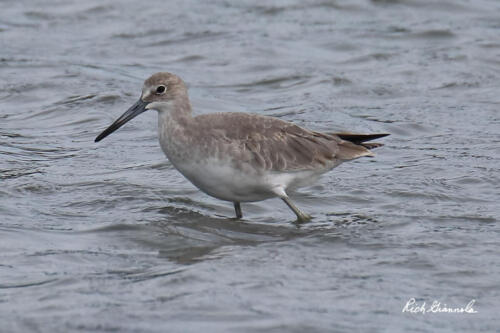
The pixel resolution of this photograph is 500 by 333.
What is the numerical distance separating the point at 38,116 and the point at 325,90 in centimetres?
407

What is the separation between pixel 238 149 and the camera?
30.2 feet

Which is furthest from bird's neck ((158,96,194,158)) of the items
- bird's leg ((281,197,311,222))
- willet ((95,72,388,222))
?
bird's leg ((281,197,311,222))

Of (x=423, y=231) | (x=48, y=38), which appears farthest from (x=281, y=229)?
(x=48, y=38)

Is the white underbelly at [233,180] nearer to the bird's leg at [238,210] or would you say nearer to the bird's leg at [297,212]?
the bird's leg at [297,212]

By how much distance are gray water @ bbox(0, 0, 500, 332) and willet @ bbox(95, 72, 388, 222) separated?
1.38 feet

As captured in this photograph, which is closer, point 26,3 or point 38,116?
point 38,116

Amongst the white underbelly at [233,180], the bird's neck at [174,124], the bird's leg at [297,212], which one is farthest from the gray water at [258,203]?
the bird's neck at [174,124]

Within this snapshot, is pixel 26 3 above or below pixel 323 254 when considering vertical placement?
above

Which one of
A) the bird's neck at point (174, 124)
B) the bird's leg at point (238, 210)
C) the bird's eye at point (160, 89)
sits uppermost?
the bird's eye at point (160, 89)

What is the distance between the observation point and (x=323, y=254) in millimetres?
8594

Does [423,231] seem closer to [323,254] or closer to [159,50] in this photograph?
[323,254]

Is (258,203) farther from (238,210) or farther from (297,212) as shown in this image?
(297,212)

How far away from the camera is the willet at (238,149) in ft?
29.9

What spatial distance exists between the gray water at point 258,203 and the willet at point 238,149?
0.42m
